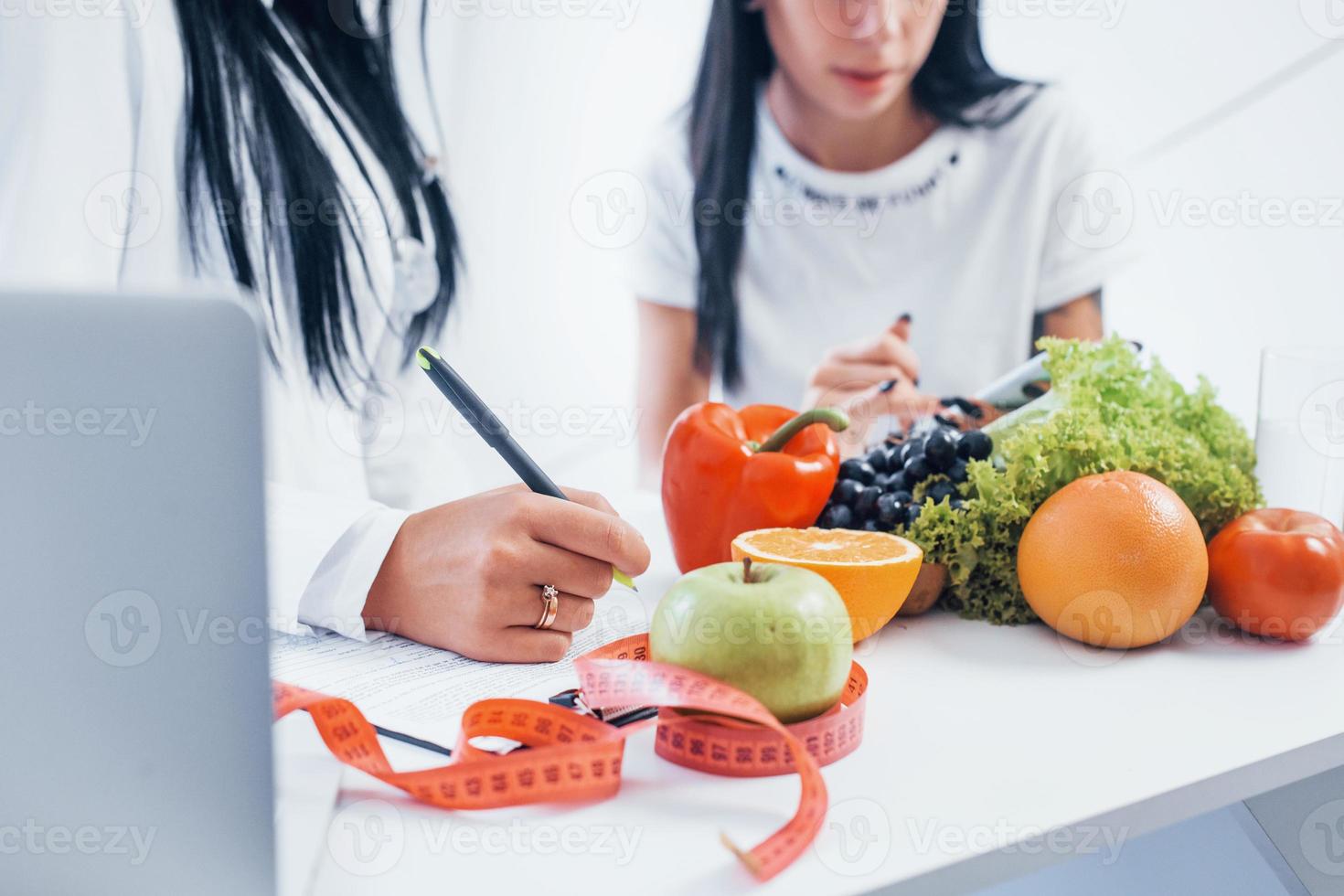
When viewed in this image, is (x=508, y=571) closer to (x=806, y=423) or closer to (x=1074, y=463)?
(x=806, y=423)

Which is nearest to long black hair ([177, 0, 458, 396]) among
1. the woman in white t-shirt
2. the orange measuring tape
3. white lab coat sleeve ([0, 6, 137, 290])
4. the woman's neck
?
white lab coat sleeve ([0, 6, 137, 290])

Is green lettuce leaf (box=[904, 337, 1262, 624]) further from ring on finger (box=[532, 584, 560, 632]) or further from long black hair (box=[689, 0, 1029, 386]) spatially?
long black hair (box=[689, 0, 1029, 386])

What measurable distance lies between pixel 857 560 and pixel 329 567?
→ 20.0 inches

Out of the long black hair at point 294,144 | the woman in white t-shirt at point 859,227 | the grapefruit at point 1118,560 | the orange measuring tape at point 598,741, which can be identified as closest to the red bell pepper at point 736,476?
the grapefruit at point 1118,560

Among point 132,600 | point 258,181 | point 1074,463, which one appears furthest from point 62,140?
point 1074,463

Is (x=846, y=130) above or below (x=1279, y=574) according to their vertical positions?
above

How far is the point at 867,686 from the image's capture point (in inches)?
35.2

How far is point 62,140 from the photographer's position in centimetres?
159

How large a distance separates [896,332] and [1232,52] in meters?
1.04

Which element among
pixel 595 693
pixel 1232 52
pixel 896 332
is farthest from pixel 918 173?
pixel 595 693

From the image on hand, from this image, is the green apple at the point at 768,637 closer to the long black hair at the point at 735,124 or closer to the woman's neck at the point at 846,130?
the long black hair at the point at 735,124

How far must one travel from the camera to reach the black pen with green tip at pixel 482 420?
3.01ft

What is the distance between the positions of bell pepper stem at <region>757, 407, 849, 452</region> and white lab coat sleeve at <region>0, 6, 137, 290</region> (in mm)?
1020

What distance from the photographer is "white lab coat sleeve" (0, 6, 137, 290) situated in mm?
1530
